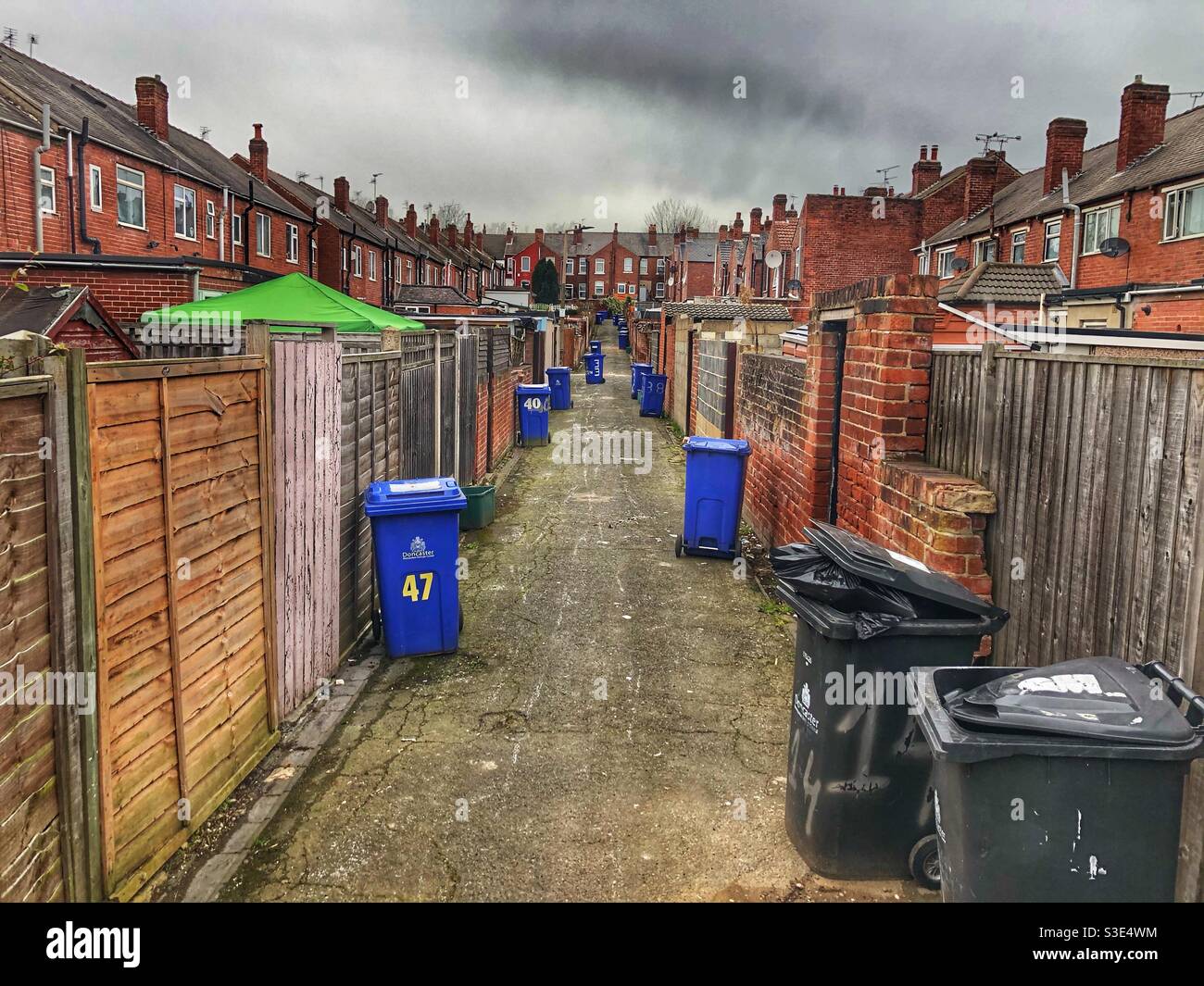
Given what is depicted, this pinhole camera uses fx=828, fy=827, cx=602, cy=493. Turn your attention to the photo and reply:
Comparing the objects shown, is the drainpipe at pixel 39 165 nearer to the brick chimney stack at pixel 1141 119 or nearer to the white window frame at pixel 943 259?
the brick chimney stack at pixel 1141 119

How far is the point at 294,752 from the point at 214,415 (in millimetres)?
1963

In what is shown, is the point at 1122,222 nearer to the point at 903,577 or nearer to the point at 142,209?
the point at 903,577

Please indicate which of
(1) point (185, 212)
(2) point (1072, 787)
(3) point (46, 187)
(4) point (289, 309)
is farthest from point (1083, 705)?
(1) point (185, 212)

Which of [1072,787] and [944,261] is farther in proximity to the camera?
[944,261]

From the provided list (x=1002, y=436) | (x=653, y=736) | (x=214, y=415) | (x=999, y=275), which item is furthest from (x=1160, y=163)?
(x=214, y=415)

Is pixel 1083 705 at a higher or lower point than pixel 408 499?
lower

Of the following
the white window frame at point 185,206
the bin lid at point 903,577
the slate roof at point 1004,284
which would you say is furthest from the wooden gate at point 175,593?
the white window frame at point 185,206

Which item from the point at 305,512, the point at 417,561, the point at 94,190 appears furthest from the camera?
the point at 94,190

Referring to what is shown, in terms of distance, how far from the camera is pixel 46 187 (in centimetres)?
1808

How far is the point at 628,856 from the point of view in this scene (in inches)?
148

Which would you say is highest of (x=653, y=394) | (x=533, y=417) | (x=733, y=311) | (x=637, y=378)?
(x=733, y=311)

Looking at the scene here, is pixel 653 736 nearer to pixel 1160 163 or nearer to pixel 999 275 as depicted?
pixel 999 275

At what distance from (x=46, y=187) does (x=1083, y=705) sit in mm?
21924

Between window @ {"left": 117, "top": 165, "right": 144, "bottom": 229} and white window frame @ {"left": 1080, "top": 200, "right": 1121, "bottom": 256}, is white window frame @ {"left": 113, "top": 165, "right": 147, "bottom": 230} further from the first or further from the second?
white window frame @ {"left": 1080, "top": 200, "right": 1121, "bottom": 256}
